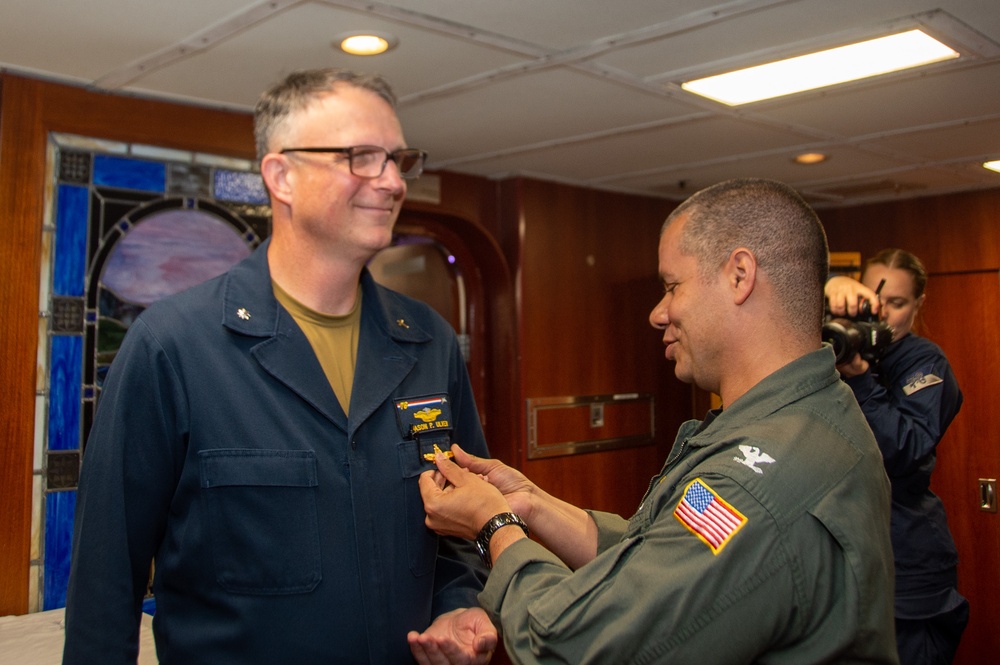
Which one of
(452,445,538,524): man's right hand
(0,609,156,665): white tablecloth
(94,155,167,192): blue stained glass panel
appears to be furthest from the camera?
(94,155,167,192): blue stained glass panel

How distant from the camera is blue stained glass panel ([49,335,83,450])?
293cm

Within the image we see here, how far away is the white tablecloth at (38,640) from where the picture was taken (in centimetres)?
239

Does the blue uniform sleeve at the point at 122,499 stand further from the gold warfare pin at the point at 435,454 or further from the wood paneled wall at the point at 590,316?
the wood paneled wall at the point at 590,316

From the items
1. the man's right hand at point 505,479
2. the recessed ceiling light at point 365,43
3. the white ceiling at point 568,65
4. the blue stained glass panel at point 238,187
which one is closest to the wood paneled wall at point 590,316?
the white ceiling at point 568,65

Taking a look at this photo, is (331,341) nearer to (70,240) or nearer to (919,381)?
(70,240)

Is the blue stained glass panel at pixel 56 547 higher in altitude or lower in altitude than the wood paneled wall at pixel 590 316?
lower

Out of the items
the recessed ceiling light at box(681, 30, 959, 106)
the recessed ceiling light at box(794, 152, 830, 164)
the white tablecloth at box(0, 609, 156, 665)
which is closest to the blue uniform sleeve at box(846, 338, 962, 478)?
the recessed ceiling light at box(681, 30, 959, 106)

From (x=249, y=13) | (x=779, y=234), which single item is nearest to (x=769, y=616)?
(x=779, y=234)

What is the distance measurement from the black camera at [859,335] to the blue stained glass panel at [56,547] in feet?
8.20

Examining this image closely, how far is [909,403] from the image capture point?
8.93ft

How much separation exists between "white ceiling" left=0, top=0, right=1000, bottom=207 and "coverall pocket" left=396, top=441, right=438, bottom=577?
1.23 meters

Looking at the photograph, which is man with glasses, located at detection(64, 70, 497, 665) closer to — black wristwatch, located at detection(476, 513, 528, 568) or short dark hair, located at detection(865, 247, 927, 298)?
black wristwatch, located at detection(476, 513, 528, 568)

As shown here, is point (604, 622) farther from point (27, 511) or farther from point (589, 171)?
point (589, 171)

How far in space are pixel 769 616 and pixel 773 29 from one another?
5.88 ft
